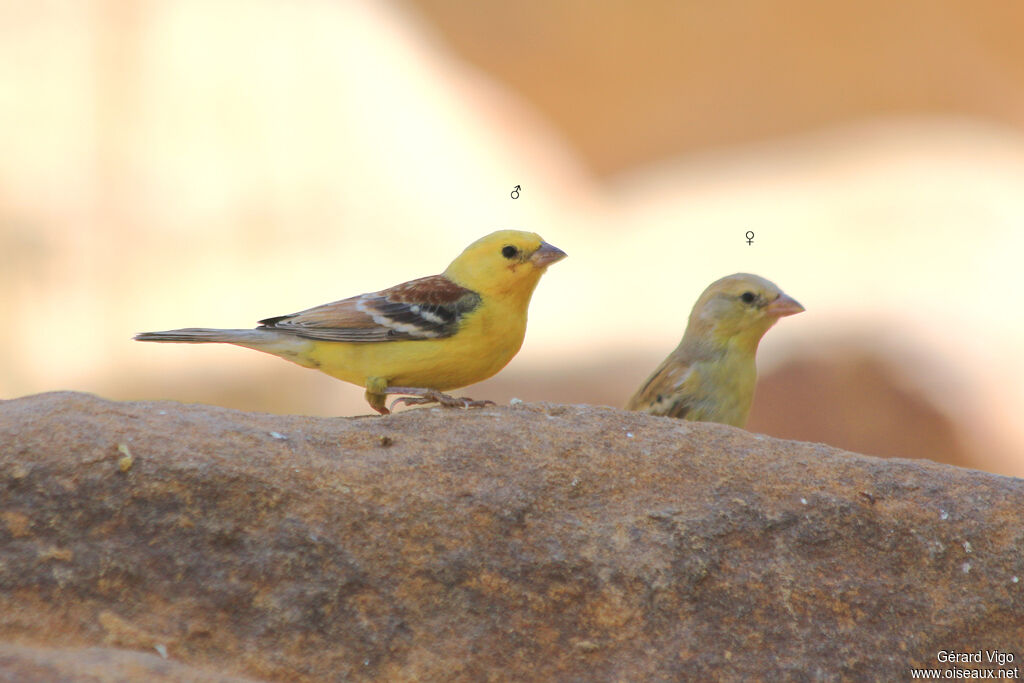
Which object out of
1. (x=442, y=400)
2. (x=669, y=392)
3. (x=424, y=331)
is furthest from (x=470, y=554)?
(x=669, y=392)

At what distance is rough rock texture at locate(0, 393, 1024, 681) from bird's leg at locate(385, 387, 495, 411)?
46 centimetres

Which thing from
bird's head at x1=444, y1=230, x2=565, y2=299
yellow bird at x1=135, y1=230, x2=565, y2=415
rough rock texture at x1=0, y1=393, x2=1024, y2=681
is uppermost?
bird's head at x1=444, y1=230, x2=565, y2=299

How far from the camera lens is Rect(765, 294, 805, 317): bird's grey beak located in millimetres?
6461

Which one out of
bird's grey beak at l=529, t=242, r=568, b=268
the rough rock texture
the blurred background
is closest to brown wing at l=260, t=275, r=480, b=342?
bird's grey beak at l=529, t=242, r=568, b=268

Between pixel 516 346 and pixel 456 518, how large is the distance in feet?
4.99

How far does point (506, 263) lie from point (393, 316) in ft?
1.89

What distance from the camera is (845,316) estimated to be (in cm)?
1359

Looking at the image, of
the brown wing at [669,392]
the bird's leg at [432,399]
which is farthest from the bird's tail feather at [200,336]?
the brown wing at [669,392]

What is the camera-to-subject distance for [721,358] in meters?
6.55

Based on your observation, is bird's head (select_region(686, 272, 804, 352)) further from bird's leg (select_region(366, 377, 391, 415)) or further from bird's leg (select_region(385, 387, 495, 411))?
bird's leg (select_region(366, 377, 391, 415))

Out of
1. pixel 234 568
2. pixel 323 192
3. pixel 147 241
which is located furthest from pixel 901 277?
pixel 234 568

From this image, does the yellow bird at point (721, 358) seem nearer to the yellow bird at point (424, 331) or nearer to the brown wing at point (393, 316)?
the yellow bird at point (424, 331)

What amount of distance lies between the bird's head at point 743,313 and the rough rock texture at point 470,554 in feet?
6.44

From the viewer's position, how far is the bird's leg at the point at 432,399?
16.8 feet
